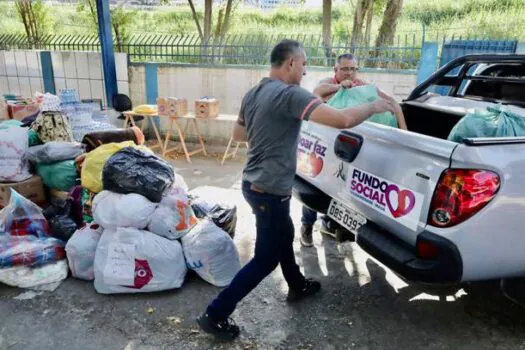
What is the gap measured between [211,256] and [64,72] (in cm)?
694

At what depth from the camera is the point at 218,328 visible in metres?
2.53

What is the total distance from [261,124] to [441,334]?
5.78 feet

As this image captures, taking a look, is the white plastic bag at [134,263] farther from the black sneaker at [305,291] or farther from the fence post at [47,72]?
the fence post at [47,72]

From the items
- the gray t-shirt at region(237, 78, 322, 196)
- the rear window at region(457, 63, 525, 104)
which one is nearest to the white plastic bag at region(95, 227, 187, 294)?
the gray t-shirt at region(237, 78, 322, 196)

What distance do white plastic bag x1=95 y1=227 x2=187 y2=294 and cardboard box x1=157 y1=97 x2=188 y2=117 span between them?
13.3 ft

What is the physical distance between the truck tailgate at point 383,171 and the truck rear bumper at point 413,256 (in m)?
0.06

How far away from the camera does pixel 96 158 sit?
137 inches

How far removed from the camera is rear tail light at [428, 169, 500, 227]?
1995mm

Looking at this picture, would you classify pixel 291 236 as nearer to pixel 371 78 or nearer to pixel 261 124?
pixel 261 124

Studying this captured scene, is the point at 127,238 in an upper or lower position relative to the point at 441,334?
upper

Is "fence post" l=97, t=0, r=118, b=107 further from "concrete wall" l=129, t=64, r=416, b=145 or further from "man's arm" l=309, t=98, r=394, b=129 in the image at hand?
"man's arm" l=309, t=98, r=394, b=129

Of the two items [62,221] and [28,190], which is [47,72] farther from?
[62,221]

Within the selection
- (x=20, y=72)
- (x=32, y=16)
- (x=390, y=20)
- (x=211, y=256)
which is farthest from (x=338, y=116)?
(x=32, y=16)

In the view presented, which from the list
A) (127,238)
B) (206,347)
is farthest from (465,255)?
(127,238)
